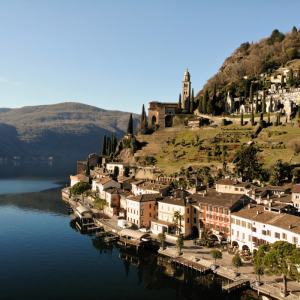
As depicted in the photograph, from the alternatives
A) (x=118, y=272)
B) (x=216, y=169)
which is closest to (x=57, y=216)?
(x=118, y=272)

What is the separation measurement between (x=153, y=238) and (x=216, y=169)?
31.7 metres

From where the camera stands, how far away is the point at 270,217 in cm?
4059

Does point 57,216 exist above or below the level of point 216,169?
below

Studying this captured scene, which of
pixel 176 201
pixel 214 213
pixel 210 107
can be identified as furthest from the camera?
pixel 210 107

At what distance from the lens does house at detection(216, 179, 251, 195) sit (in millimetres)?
58916

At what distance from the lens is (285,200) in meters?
50.4

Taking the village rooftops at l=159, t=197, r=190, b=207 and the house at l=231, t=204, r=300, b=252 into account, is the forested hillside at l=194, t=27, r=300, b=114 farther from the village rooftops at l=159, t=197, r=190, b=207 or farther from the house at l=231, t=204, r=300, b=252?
the house at l=231, t=204, r=300, b=252

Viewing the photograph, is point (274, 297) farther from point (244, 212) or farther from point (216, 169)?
point (216, 169)

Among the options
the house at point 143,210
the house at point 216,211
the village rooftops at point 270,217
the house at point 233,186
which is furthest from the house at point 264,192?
the house at point 143,210

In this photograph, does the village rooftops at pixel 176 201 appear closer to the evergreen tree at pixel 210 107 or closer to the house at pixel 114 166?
the house at pixel 114 166

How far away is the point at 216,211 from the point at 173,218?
8392mm

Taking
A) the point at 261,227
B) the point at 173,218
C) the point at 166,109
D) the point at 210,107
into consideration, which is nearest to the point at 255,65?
the point at 210,107

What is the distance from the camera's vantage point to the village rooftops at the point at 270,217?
37.2 meters

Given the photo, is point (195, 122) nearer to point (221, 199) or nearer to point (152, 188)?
point (152, 188)
